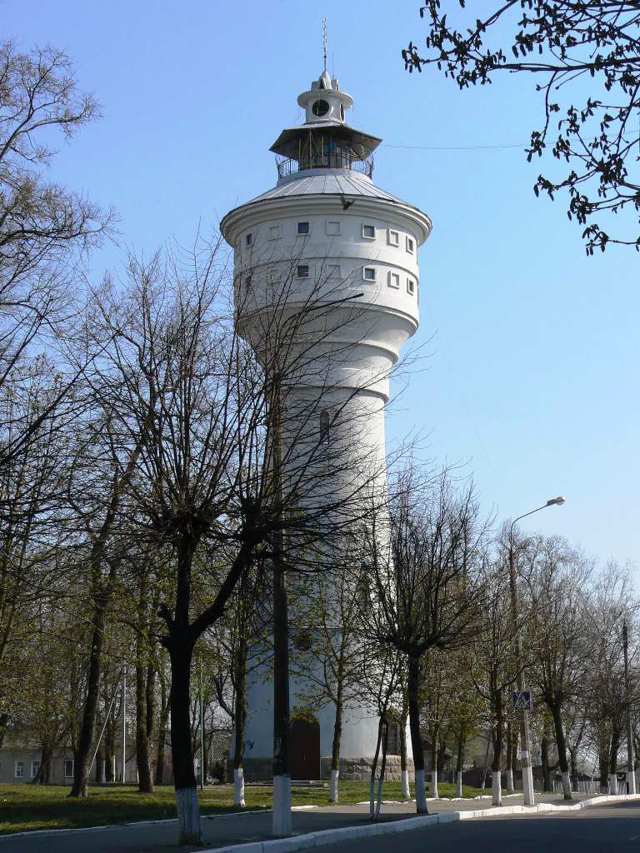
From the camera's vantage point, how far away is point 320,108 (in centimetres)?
4466

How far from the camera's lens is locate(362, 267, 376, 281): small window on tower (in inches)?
1571

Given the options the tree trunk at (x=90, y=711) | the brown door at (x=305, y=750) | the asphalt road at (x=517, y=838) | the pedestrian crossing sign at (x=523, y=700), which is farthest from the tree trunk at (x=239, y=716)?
the brown door at (x=305, y=750)

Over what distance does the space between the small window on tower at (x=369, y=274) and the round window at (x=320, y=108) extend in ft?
25.1

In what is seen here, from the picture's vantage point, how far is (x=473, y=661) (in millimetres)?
35625

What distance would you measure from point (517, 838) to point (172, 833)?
5.48m

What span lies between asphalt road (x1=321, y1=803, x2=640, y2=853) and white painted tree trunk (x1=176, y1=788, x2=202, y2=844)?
6.99 feet

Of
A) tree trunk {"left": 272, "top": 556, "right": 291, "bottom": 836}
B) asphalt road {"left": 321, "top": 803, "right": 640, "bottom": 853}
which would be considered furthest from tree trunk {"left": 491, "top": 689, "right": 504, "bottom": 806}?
tree trunk {"left": 272, "top": 556, "right": 291, "bottom": 836}

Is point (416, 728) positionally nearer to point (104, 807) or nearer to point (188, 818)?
point (104, 807)

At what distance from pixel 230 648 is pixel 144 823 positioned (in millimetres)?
10175

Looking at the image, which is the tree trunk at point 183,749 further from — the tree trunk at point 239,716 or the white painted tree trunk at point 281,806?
the tree trunk at point 239,716

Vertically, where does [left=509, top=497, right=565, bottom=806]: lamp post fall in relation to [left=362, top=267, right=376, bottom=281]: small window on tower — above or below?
below

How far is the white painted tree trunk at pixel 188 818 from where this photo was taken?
1641cm

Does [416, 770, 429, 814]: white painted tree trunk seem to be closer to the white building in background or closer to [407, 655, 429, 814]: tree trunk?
[407, 655, 429, 814]: tree trunk

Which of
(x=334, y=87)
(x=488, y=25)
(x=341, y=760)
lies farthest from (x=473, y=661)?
(x=488, y=25)
